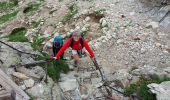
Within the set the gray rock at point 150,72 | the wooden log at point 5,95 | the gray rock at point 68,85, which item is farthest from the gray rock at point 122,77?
the wooden log at point 5,95

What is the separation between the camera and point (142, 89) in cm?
1009

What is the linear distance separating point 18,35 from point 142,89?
798 cm

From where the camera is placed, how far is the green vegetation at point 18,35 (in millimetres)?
15289

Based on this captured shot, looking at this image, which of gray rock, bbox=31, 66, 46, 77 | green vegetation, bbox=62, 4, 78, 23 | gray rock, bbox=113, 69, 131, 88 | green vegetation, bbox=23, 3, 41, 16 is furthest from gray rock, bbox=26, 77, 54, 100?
green vegetation, bbox=23, 3, 41, 16

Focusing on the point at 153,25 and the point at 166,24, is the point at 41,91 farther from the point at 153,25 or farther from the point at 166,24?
the point at 166,24

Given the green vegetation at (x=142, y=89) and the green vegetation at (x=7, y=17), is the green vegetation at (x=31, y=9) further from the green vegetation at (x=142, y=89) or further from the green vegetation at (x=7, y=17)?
the green vegetation at (x=142, y=89)

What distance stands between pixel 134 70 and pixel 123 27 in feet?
9.87

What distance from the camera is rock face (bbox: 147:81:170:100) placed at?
30.5ft

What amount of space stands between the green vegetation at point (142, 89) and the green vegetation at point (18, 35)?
6332 mm

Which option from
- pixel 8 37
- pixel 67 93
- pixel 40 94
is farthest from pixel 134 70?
pixel 8 37

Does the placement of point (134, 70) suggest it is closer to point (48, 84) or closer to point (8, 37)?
point (48, 84)

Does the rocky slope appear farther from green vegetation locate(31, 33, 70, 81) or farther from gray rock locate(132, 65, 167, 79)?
green vegetation locate(31, 33, 70, 81)

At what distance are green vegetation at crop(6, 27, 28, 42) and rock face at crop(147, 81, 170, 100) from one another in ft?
23.7

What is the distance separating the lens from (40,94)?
9.13 metres
